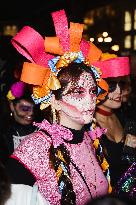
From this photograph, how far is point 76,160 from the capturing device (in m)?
2.53

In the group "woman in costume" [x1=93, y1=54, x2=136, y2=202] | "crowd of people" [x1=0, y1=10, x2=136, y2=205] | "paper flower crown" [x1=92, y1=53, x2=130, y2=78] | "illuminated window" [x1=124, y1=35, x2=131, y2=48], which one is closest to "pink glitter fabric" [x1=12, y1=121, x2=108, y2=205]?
"crowd of people" [x1=0, y1=10, x2=136, y2=205]

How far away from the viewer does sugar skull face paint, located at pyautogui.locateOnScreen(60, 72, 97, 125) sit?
8.25ft

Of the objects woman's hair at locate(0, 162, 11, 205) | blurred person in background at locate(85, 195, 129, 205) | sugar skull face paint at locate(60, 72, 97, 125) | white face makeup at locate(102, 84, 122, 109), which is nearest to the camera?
blurred person in background at locate(85, 195, 129, 205)

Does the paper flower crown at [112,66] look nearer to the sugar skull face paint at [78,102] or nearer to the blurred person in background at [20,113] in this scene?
the sugar skull face paint at [78,102]

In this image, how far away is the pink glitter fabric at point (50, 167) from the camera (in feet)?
7.77

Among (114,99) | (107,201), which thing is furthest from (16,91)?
(107,201)

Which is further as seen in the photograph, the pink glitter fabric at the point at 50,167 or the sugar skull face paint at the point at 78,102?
the sugar skull face paint at the point at 78,102

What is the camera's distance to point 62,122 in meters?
2.58

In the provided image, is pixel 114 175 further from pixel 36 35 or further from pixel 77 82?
pixel 36 35

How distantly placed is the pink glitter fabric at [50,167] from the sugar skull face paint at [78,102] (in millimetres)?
95

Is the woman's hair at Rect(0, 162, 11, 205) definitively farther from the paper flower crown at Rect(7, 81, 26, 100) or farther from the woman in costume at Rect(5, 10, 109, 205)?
the paper flower crown at Rect(7, 81, 26, 100)

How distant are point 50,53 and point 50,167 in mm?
704

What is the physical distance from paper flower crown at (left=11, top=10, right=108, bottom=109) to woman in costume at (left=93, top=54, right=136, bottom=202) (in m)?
0.10

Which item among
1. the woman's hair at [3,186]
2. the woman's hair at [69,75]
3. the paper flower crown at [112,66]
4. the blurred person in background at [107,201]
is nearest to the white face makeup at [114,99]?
the paper flower crown at [112,66]
